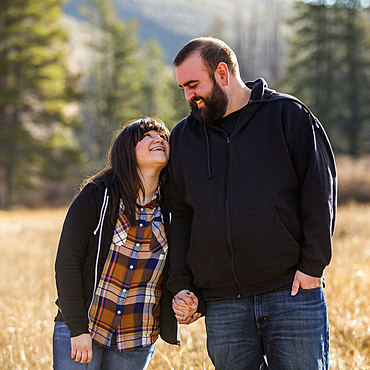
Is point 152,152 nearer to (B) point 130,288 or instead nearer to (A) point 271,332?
(B) point 130,288

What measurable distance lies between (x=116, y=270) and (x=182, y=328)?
7.18 feet

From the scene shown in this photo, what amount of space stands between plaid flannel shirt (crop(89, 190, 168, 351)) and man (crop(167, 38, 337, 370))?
0.48 feet

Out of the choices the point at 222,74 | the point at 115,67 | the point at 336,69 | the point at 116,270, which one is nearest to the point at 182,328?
the point at 116,270

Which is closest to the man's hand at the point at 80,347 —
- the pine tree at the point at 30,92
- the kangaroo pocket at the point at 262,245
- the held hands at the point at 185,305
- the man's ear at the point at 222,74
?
the held hands at the point at 185,305

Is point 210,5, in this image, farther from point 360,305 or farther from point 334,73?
point 360,305

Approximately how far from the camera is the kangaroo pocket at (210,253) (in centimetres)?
262

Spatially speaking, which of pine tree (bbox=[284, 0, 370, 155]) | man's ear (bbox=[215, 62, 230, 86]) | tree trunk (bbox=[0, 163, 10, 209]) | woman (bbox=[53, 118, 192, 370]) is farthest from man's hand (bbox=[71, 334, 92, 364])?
pine tree (bbox=[284, 0, 370, 155])

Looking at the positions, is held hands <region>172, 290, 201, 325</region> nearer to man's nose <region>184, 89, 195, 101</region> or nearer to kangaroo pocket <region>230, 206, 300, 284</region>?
kangaroo pocket <region>230, 206, 300, 284</region>

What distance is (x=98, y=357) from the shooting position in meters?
2.69

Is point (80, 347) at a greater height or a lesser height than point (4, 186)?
lesser

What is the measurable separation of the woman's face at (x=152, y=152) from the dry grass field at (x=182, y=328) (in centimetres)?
161

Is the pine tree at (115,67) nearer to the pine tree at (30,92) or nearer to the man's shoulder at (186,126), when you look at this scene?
the pine tree at (30,92)

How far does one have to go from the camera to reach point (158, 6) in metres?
125

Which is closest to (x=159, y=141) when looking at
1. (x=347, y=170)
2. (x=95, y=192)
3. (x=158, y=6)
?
(x=95, y=192)
